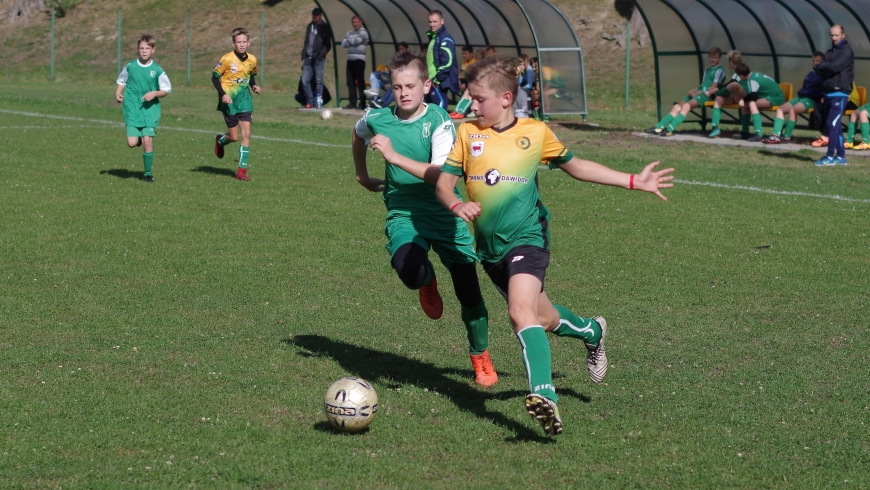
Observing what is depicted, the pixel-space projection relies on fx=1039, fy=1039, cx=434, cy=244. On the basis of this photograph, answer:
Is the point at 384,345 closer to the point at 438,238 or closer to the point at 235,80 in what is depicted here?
the point at 438,238

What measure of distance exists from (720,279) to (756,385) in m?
3.01

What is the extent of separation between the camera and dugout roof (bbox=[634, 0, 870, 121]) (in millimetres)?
20628

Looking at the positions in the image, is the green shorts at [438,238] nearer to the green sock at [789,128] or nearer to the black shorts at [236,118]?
the black shorts at [236,118]

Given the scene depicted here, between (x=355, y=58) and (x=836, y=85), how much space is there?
1268 centimetres

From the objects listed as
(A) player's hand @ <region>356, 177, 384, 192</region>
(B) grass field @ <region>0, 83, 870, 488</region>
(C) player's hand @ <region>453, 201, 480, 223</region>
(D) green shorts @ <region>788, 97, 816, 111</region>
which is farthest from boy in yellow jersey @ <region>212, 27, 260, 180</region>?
(D) green shorts @ <region>788, 97, 816, 111</region>

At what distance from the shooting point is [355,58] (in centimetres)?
2597

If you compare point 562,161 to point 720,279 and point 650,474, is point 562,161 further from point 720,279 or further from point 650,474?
point 720,279

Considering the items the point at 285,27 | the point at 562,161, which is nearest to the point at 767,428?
the point at 562,161

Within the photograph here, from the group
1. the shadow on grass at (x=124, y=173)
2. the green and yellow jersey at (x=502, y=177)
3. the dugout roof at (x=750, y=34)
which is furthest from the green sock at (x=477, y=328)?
the dugout roof at (x=750, y=34)

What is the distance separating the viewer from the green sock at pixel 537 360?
4.84 meters

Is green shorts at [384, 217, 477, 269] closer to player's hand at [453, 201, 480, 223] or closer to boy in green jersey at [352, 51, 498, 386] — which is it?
boy in green jersey at [352, 51, 498, 386]

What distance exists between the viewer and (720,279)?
8.88m

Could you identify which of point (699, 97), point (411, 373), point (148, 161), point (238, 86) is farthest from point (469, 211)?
point (699, 97)

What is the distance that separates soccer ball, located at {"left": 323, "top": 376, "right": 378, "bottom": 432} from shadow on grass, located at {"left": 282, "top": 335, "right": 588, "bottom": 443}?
648 millimetres
